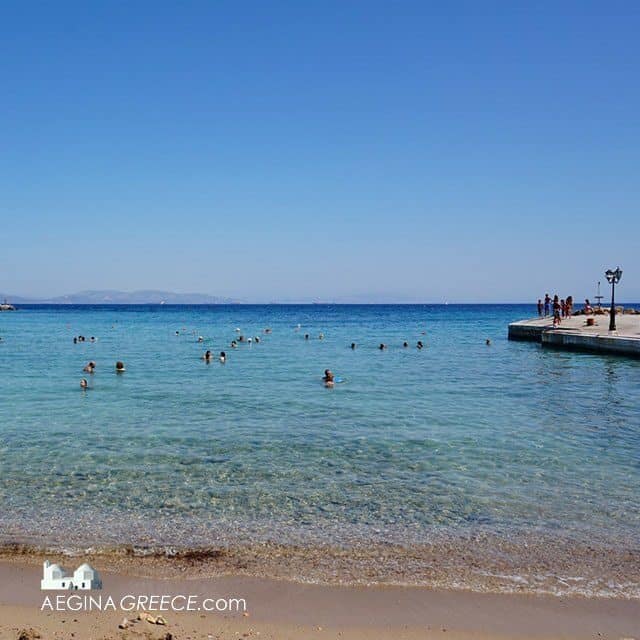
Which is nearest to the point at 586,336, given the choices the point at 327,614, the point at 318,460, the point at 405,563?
the point at 318,460

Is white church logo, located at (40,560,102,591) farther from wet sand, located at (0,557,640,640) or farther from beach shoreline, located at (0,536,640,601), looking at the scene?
beach shoreline, located at (0,536,640,601)

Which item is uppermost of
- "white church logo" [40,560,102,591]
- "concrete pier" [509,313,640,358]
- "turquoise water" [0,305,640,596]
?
"concrete pier" [509,313,640,358]

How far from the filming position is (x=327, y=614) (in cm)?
598

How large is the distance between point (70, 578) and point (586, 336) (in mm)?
34374

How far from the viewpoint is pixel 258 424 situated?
15188 mm

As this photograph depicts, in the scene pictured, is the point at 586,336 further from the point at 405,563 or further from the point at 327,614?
the point at 327,614

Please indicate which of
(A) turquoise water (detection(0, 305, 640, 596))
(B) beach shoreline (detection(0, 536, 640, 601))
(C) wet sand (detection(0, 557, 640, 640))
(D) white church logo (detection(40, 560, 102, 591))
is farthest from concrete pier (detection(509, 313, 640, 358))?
(D) white church logo (detection(40, 560, 102, 591))

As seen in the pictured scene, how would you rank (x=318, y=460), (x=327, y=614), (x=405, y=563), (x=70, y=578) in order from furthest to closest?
(x=318, y=460) → (x=405, y=563) → (x=70, y=578) → (x=327, y=614)

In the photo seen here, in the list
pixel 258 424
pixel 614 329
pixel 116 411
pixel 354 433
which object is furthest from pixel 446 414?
pixel 614 329

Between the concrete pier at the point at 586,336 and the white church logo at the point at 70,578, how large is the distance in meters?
30.5

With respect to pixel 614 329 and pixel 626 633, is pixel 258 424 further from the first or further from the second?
pixel 614 329

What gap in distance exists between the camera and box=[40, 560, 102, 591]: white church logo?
6.56 metres

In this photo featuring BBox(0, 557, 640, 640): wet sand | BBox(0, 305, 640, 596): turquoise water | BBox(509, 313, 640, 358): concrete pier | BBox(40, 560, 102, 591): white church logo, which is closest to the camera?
BBox(0, 557, 640, 640): wet sand

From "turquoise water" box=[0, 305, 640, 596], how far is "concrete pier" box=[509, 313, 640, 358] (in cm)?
863
